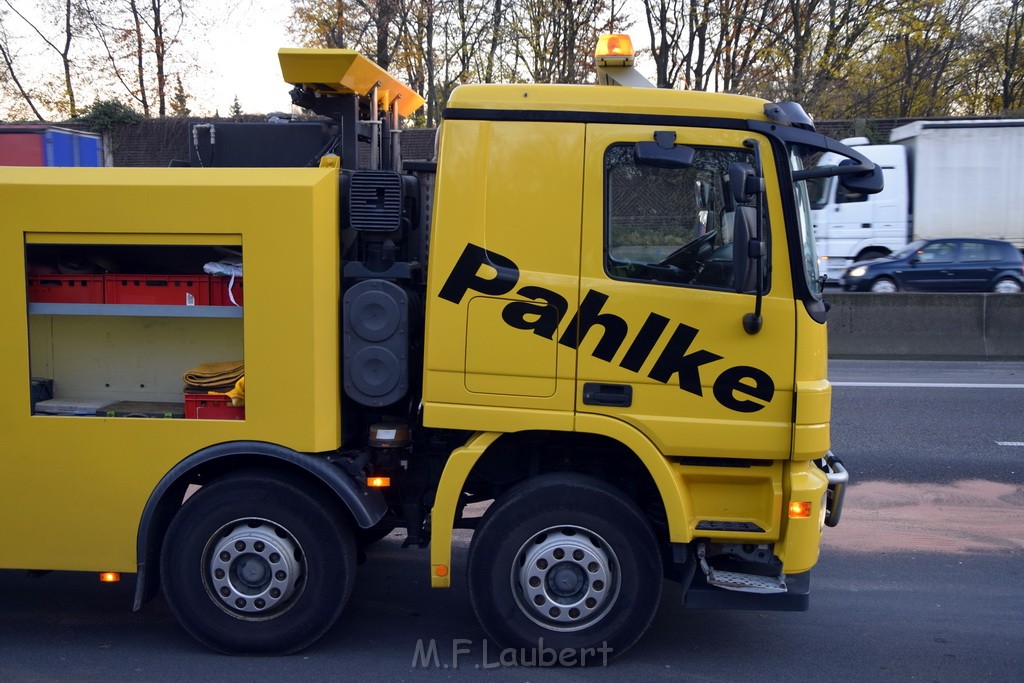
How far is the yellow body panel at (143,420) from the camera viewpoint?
14.0ft

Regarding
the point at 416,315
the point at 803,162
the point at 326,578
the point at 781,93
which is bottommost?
the point at 326,578

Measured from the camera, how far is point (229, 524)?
14.6 ft

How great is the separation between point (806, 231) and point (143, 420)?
10.2 feet

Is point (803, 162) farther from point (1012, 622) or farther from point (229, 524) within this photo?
point (229, 524)

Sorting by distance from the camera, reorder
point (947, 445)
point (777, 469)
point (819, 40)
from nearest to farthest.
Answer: point (777, 469)
point (947, 445)
point (819, 40)

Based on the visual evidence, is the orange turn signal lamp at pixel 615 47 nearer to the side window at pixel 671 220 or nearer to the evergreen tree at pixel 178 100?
the side window at pixel 671 220

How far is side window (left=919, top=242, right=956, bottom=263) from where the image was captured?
2012 cm

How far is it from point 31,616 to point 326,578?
6.00 ft

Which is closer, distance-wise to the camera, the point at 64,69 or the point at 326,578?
the point at 326,578

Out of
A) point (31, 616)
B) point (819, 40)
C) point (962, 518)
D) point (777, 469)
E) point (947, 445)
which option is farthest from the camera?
point (819, 40)

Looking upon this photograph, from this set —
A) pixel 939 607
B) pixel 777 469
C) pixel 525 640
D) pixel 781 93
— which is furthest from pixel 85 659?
pixel 781 93

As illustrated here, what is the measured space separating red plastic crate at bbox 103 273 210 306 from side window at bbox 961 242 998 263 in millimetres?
18986

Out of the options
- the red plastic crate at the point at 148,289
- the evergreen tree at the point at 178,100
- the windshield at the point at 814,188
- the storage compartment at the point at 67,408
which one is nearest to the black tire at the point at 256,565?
the storage compartment at the point at 67,408

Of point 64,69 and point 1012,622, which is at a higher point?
point 64,69
